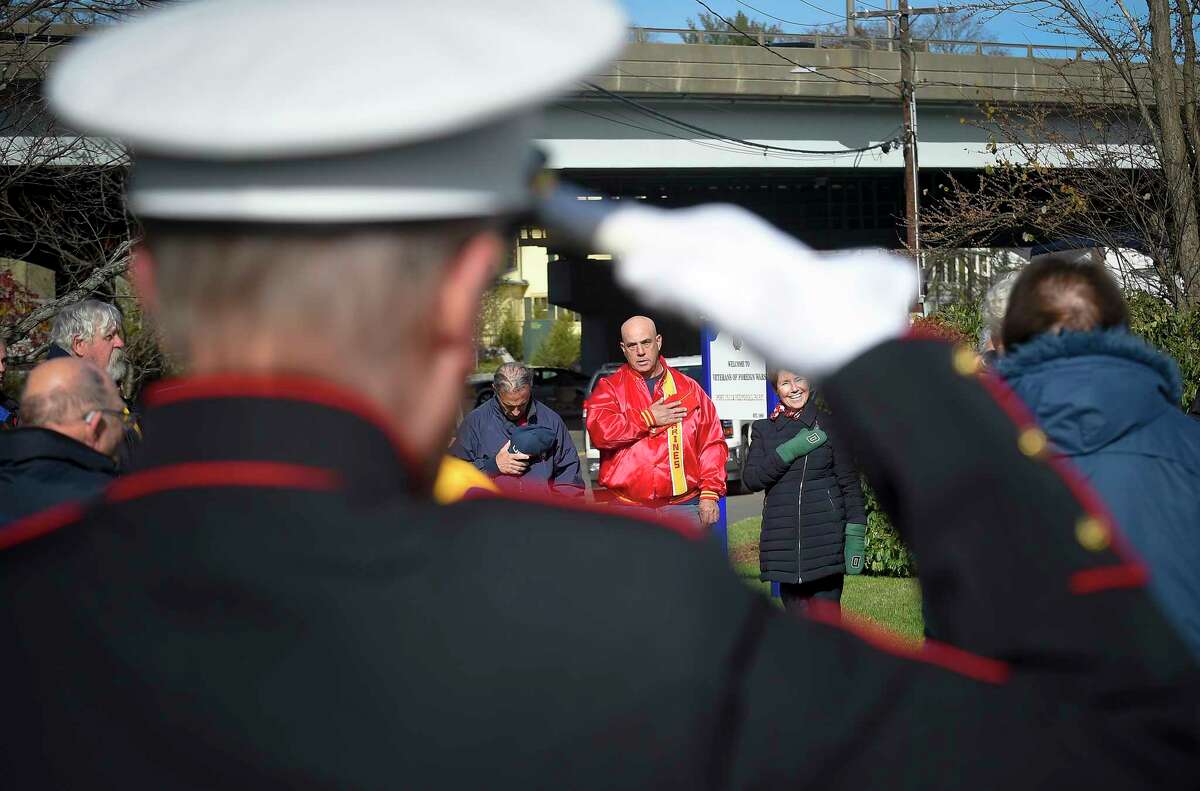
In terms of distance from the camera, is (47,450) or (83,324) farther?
(83,324)

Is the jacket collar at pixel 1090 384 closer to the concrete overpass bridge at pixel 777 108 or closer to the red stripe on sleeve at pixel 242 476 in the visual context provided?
the red stripe on sleeve at pixel 242 476

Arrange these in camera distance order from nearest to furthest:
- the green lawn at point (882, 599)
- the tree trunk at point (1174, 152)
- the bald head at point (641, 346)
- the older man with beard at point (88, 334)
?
the older man with beard at point (88, 334)
the bald head at point (641, 346)
the green lawn at point (882, 599)
the tree trunk at point (1174, 152)

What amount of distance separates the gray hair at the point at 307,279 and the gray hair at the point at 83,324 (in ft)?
18.6

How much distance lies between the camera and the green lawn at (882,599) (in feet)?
26.7

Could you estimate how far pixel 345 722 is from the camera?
773mm

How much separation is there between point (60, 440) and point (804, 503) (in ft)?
14.9

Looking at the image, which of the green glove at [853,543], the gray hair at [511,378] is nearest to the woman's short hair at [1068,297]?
the green glove at [853,543]

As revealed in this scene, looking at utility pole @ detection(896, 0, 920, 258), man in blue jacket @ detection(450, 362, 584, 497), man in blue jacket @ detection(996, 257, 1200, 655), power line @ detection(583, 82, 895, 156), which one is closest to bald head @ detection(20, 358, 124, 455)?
man in blue jacket @ detection(996, 257, 1200, 655)

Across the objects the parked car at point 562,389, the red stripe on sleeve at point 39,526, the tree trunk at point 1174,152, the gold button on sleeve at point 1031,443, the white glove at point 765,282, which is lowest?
the parked car at point 562,389

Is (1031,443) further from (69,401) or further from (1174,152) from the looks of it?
(1174,152)

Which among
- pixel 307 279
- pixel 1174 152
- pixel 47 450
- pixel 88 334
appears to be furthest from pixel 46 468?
pixel 1174 152

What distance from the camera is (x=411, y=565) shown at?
0.80 metres

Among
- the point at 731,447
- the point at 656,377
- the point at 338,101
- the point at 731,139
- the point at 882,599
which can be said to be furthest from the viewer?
the point at 731,139

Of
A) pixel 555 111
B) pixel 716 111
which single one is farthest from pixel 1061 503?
pixel 716 111
